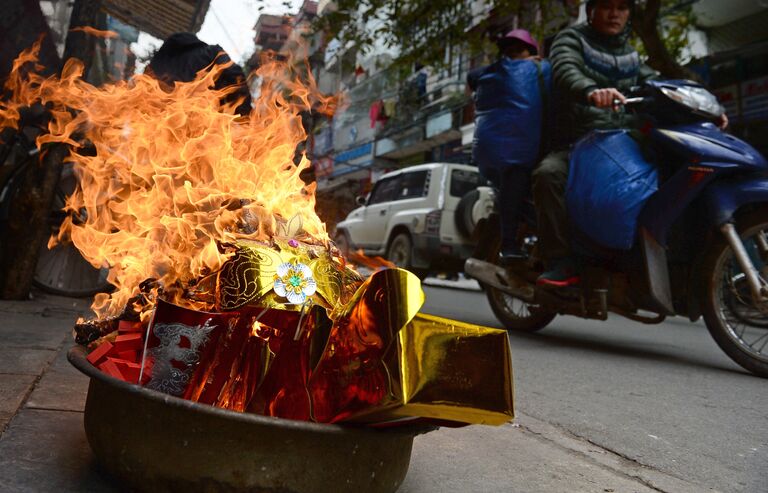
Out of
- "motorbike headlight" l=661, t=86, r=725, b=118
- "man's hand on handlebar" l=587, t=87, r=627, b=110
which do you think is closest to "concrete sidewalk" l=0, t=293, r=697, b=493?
"man's hand on handlebar" l=587, t=87, r=627, b=110

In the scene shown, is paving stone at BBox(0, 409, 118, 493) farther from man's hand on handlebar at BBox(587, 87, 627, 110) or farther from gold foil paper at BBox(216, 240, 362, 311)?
man's hand on handlebar at BBox(587, 87, 627, 110)

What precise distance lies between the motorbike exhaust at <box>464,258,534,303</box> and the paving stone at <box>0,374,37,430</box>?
10.8 ft

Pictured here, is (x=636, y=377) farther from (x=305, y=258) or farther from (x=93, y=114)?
(x=93, y=114)

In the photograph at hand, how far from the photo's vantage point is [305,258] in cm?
209

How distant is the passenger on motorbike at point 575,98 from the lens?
172 inches

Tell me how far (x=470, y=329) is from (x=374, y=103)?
91.2 feet

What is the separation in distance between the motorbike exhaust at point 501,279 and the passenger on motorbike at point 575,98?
0.96 ft

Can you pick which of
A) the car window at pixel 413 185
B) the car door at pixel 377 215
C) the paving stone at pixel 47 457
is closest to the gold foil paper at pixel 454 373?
the paving stone at pixel 47 457

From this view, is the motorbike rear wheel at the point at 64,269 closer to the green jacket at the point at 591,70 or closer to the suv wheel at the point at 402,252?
the green jacket at the point at 591,70

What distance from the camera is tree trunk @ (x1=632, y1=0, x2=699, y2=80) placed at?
791 centimetres

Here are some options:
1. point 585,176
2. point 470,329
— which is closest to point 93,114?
Result: point 470,329

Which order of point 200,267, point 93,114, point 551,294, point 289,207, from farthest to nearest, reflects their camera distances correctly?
point 551,294 → point 93,114 → point 289,207 → point 200,267

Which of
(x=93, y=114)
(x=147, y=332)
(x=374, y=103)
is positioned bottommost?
(x=147, y=332)

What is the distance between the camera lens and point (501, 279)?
4992 mm
